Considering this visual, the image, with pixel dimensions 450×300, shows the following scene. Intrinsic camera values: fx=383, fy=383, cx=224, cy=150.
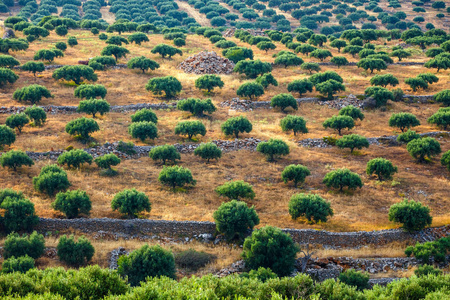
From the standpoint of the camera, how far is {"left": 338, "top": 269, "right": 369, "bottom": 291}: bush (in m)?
22.5

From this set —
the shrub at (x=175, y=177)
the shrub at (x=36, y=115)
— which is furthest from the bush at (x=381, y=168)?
the shrub at (x=36, y=115)

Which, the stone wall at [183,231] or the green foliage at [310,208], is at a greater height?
the green foliage at [310,208]

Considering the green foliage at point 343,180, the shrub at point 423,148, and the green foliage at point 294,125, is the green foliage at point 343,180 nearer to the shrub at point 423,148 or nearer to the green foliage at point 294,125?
the shrub at point 423,148

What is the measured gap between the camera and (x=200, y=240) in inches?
1118

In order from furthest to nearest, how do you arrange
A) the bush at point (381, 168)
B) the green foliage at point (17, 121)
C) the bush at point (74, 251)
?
the green foliage at point (17, 121), the bush at point (381, 168), the bush at point (74, 251)

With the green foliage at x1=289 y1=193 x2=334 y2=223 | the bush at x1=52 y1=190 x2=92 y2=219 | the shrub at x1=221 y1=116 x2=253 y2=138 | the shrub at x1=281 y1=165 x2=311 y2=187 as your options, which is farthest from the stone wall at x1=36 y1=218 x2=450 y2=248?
the shrub at x1=221 y1=116 x2=253 y2=138

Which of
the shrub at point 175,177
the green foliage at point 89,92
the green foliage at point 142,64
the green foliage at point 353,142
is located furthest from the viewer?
the green foliage at point 142,64

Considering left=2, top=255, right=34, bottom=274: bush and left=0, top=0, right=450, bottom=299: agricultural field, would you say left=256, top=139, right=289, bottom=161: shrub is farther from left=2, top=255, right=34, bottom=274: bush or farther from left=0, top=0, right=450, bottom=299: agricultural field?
left=2, top=255, right=34, bottom=274: bush

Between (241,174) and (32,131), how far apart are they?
24749 millimetres

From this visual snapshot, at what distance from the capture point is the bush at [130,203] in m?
29.2

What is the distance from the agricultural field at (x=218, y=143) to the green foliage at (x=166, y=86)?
0.25m

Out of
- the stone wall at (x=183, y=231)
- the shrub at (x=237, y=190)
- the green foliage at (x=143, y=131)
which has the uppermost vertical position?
the green foliage at (x=143, y=131)

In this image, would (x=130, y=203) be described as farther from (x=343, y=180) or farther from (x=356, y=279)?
(x=343, y=180)

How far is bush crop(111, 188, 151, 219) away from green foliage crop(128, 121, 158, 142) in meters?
14.3
